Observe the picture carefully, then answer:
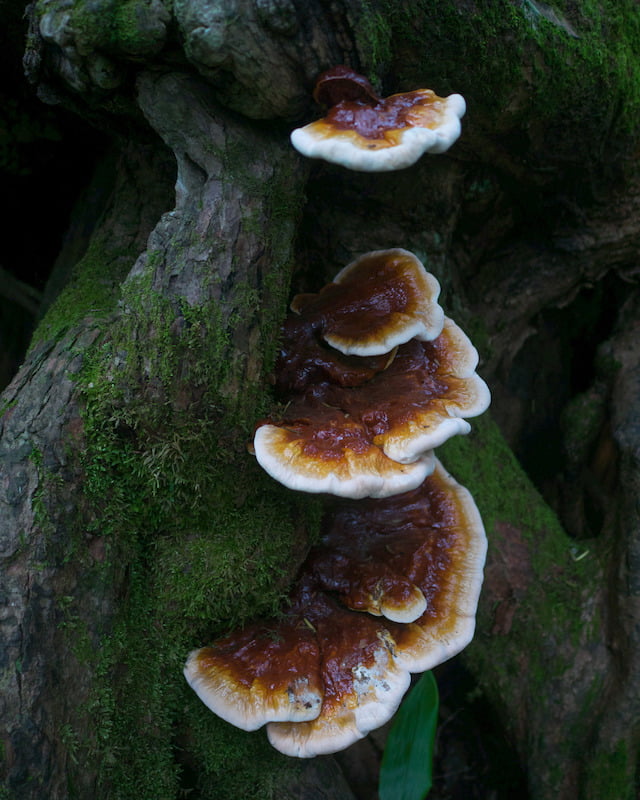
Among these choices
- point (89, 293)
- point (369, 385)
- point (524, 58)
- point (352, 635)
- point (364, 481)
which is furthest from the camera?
point (89, 293)

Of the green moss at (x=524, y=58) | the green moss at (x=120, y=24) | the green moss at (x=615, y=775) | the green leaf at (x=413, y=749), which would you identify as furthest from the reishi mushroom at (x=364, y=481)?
the green moss at (x=615, y=775)

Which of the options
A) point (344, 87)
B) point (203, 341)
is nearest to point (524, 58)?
point (344, 87)

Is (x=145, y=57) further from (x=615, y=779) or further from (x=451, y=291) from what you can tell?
(x=615, y=779)

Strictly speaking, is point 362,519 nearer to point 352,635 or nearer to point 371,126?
point 352,635

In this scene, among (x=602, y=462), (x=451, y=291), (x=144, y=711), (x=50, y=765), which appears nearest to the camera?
(x=50, y=765)

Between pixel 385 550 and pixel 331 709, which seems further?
pixel 385 550

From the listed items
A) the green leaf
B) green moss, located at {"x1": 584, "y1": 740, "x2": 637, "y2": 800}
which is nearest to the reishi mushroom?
the green leaf

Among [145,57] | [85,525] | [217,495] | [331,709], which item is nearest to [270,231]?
[145,57]

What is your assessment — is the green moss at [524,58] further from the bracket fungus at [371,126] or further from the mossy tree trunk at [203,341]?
the bracket fungus at [371,126]
